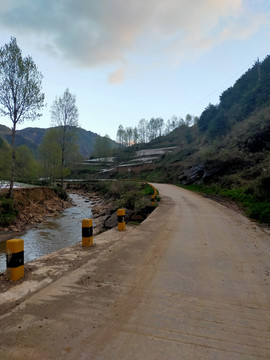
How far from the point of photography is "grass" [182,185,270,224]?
34.5 feet

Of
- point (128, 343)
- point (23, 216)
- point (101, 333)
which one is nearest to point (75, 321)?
point (101, 333)

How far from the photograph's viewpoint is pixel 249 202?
43.5ft

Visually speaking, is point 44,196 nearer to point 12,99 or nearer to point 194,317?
point 12,99

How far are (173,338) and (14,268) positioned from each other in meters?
3.02

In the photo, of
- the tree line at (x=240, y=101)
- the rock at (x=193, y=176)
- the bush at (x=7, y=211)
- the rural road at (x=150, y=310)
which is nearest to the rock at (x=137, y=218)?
the rural road at (x=150, y=310)

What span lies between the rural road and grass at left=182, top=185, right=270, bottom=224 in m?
5.13

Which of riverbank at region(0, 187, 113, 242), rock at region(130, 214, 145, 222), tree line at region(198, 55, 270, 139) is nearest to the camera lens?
rock at region(130, 214, 145, 222)

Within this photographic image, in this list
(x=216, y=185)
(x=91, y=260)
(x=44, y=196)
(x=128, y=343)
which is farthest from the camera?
(x=44, y=196)

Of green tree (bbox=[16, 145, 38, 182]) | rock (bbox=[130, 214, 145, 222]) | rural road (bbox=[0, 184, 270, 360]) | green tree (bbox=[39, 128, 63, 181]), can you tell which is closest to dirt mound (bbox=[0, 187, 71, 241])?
rock (bbox=[130, 214, 145, 222])

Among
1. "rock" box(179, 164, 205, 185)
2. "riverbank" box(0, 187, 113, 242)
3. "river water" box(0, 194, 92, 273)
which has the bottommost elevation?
"river water" box(0, 194, 92, 273)

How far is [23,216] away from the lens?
15.6m

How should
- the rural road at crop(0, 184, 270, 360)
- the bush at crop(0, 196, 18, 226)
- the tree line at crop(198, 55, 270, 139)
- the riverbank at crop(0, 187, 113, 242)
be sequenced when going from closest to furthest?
the rural road at crop(0, 184, 270, 360) → the riverbank at crop(0, 187, 113, 242) → the bush at crop(0, 196, 18, 226) → the tree line at crop(198, 55, 270, 139)

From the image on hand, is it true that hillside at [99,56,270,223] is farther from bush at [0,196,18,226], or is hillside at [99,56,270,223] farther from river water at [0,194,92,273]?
bush at [0,196,18,226]

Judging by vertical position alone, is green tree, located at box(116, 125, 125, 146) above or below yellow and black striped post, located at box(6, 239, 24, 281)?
above
